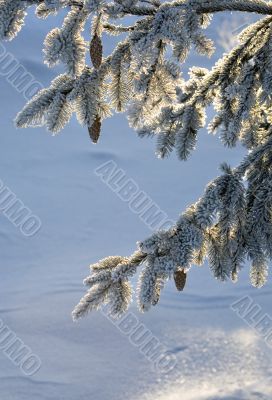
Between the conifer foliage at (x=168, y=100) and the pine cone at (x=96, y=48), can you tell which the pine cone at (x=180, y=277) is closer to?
the conifer foliage at (x=168, y=100)

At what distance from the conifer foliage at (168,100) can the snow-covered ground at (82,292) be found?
284 centimetres

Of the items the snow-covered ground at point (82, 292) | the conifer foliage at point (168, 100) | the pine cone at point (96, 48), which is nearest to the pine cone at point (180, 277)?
the conifer foliage at point (168, 100)

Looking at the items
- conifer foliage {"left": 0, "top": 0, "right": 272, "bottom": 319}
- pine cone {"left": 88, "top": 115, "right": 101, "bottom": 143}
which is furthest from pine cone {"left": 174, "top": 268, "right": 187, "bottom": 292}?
pine cone {"left": 88, "top": 115, "right": 101, "bottom": 143}

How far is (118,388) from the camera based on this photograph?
5281 mm

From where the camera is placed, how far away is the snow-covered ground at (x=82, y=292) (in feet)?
17.6

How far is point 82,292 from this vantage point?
6.84m

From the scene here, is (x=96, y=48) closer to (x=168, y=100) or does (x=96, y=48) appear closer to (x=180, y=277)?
(x=168, y=100)

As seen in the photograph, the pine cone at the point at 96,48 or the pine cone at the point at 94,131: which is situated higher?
the pine cone at the point at 96,48

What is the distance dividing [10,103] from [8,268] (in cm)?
565

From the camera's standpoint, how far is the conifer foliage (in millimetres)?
2307

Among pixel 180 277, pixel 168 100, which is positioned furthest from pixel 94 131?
pixel 180 277

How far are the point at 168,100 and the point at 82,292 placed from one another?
4.34 m

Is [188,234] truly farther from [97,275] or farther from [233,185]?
[97,275]

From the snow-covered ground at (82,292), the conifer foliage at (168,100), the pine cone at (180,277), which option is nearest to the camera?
the conifer foliage at (168,100)
